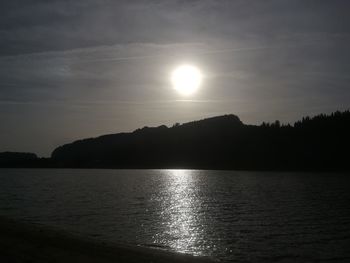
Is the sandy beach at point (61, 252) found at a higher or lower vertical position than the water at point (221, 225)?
lower

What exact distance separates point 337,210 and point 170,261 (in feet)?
127

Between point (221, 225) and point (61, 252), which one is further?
point (221, 225)

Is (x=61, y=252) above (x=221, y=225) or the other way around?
the other way around

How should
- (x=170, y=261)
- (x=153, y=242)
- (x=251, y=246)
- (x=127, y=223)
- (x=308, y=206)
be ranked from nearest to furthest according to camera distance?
(x=170, y=261)
(x=251, y=246)
(x=153, y=242)
(x=127, y=223)
(x=308, y=206)

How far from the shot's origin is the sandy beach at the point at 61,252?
86.1 feet

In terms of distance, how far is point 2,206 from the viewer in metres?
68.3

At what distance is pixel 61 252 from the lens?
93.6 ft

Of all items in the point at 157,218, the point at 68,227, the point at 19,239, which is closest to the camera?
the point at 19,239

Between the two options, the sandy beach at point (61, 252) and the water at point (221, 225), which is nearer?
the sandy beach at point (61, 252)

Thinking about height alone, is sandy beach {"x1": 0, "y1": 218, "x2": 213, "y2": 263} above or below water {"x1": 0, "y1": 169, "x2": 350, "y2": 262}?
below

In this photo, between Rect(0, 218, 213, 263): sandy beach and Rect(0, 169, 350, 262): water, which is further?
Rect(0, 169, 350, 262): water

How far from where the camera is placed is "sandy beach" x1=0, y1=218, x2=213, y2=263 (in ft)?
86.1

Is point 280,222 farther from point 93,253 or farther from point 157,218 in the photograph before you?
point 93,253

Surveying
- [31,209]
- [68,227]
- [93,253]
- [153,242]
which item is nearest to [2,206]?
[31,209]
